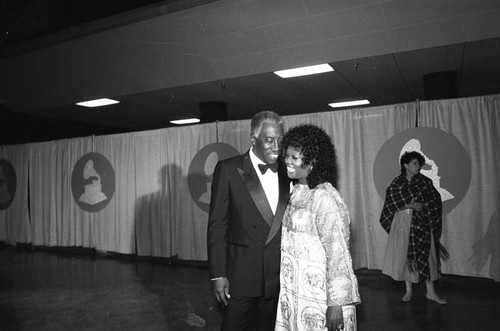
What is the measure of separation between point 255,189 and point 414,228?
8.14 ft

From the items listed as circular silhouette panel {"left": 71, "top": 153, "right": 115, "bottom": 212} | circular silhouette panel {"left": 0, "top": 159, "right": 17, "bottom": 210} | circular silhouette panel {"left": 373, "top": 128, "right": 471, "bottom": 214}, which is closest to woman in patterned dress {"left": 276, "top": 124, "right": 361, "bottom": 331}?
circular silhouette panel {"left": 373, "top": 128, "right": 471, "bottom": 214}

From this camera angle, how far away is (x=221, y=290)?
1.94 meters

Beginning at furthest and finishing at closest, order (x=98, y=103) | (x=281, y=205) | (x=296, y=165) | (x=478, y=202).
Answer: (x=98, y=103) < (x=478, y=202) < (x=281, y=205) < (x=296, y=165)

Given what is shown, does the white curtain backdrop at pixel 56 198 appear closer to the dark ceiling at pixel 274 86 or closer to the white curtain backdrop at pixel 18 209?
the white curtain backdrop at pixel 18 209

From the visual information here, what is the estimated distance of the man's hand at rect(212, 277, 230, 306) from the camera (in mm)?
1936

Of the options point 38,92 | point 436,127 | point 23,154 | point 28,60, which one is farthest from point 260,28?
point 23,154

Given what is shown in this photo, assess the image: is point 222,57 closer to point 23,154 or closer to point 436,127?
point 436,127

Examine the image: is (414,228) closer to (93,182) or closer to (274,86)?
(274,86)

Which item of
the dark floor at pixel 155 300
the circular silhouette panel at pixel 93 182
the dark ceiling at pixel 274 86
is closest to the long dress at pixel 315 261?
the dark floor at pixel 155 300

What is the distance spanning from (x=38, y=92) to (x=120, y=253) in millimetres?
3455

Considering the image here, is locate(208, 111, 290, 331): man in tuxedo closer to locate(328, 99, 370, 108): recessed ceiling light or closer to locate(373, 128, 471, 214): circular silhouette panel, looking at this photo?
locate(373, 128, 471, 214): circular silhouette panel

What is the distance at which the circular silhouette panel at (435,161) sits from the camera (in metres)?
4.43

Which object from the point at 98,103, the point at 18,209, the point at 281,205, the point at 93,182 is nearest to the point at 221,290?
the point at 281,205

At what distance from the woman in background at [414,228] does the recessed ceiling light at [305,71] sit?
2111mm
